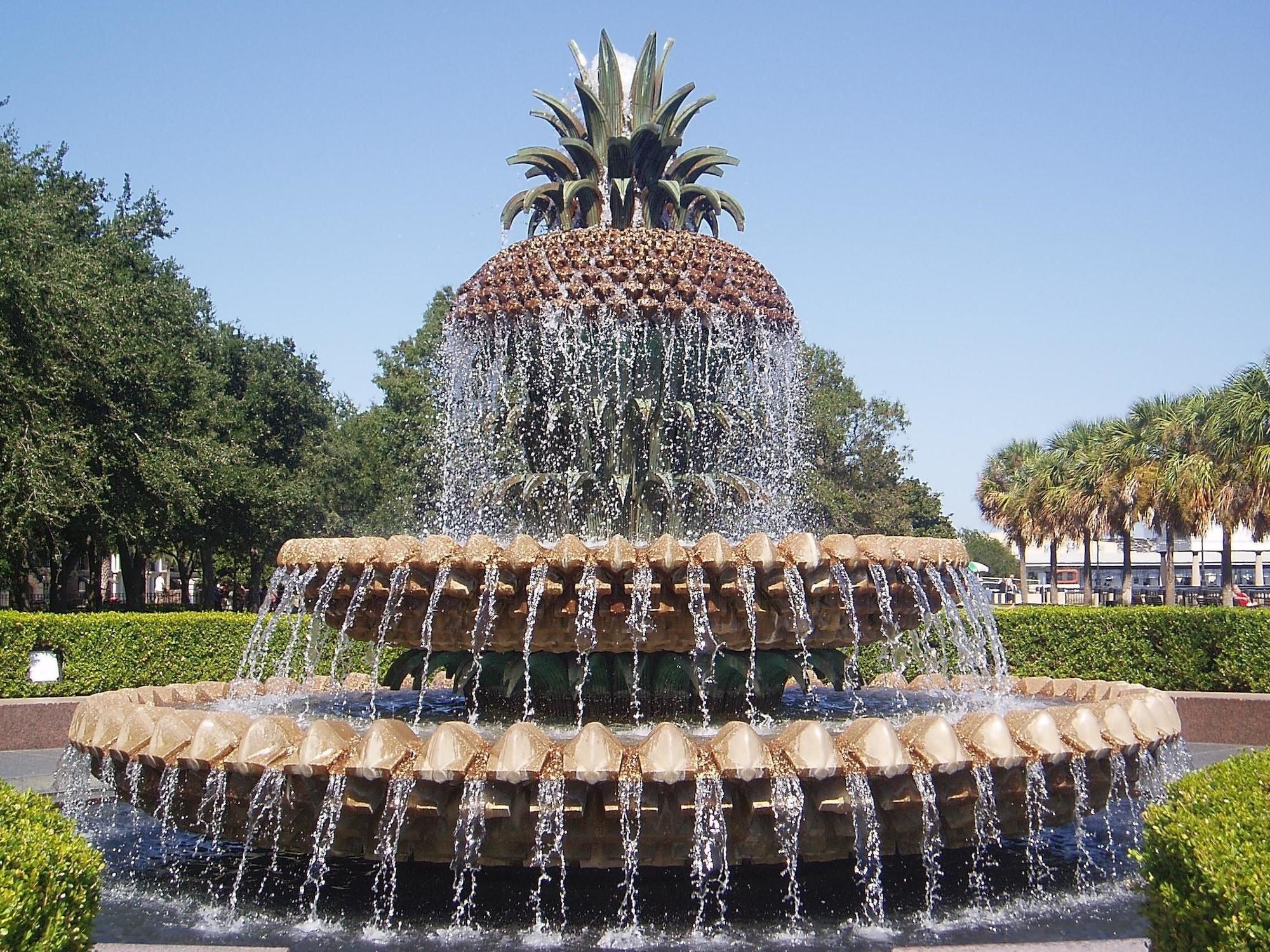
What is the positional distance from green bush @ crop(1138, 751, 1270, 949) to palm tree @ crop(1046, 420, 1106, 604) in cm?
3183

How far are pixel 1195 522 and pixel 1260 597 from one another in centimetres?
1575

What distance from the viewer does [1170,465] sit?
29953 millimetres

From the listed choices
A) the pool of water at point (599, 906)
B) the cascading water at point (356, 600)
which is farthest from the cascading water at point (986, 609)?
the cascading water at point (356, 600)

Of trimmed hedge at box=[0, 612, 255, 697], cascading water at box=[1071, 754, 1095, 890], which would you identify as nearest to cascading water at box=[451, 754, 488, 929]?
cascading water at box=[1071, 754, 1095, 890]

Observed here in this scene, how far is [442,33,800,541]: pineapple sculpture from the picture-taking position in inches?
312

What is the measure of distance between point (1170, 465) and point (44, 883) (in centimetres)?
3130

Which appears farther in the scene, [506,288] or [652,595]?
[506,288]

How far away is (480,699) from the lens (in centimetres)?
780

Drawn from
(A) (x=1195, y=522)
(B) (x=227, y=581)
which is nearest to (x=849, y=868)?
(A) (x=1195, y=522)

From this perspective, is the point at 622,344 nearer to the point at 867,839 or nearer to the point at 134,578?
the point at 867,839

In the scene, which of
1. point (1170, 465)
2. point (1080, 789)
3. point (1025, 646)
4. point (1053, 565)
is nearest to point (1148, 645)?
point (1025, 646)

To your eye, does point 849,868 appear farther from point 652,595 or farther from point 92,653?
point 92,653

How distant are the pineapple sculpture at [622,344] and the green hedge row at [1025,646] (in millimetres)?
6698

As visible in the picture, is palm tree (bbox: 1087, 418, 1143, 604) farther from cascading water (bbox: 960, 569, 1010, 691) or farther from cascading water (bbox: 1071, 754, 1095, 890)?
cascading water (bbox: 1071, 754, 1095, 890)
